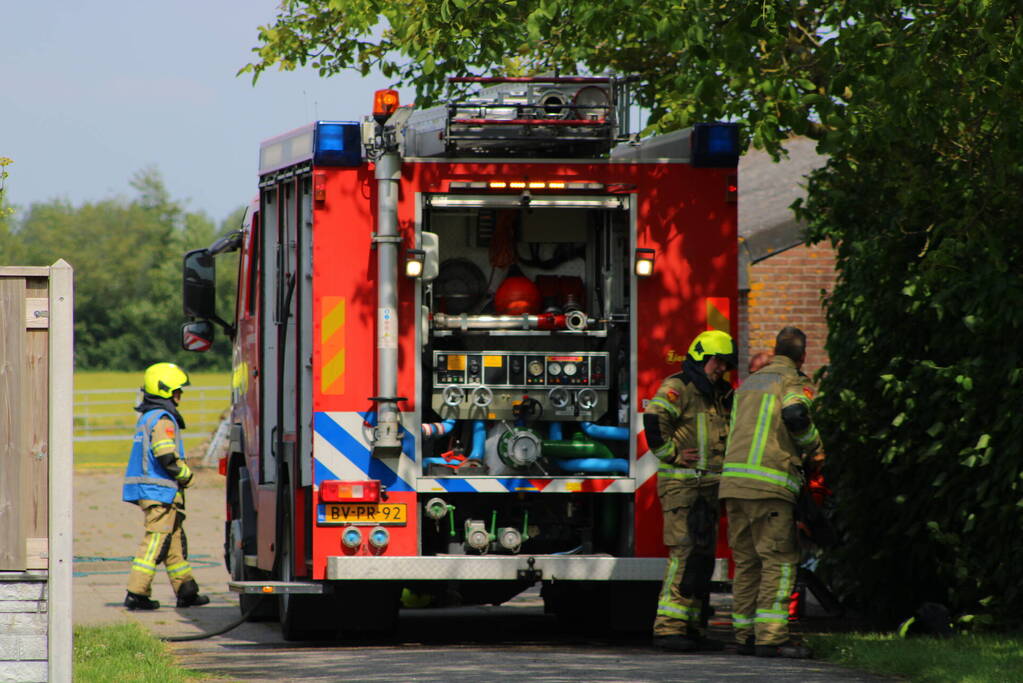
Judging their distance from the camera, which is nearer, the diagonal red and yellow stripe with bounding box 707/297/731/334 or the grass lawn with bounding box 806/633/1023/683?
the grass lawn with bounding box 806/633/1023/683

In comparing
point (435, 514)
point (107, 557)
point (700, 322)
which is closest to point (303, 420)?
point (435, 514)

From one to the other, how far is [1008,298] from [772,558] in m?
1.87

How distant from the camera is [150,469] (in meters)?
12.5

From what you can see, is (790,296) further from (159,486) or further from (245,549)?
(245,549)

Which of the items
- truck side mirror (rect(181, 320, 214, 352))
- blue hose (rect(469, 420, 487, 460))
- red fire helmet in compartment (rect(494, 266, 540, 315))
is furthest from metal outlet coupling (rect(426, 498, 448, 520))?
truck side mirror (rect(181, 320, 214, 352))

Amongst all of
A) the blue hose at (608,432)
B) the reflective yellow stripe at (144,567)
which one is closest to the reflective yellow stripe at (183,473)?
the reflective yellow stripe at (144,567)

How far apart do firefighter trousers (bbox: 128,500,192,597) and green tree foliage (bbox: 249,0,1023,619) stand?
3665 mm

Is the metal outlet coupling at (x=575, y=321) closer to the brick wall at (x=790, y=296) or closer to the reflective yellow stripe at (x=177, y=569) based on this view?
the reflective yellow stripe at (x=177, y=569)

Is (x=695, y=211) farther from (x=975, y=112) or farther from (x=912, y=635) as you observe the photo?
(x=912, y=635)

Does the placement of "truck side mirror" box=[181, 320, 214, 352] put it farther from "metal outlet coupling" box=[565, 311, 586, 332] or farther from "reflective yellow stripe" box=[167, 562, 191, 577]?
"metal outlet coupling" box=[565, 311, 586, 332]

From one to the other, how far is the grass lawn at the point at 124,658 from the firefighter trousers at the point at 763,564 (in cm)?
280

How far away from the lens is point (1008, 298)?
934cm

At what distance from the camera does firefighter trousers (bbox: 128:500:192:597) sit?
1227cm

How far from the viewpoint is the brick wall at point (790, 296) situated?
17562 mm
